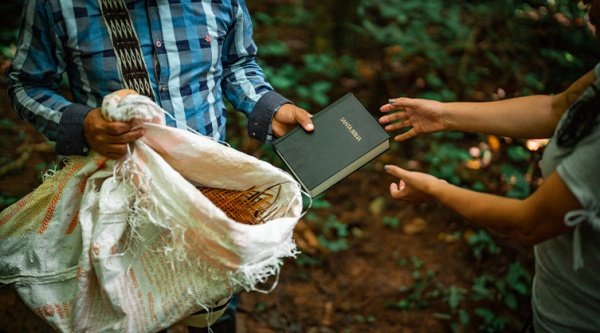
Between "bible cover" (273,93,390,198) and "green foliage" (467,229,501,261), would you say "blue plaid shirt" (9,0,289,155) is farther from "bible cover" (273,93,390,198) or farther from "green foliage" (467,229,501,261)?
"green foliage" (467,229,501,261)

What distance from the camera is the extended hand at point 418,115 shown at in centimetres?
168

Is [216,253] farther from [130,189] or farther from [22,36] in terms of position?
[22,36]

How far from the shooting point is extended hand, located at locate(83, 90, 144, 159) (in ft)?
4.01

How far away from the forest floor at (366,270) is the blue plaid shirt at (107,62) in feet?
3.99

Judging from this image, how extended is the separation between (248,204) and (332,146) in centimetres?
34

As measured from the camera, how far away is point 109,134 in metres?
1.24

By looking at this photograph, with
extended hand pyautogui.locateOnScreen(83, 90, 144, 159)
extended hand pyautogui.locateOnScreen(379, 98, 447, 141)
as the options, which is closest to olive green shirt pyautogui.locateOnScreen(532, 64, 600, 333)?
extended hand pyautogui.locateOnScreen(379, 98, 447, 141)

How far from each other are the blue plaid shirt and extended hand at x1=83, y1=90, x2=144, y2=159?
0.23ft

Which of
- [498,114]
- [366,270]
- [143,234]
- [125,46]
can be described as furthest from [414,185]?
[366,270]

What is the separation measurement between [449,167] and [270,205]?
2.03 metres

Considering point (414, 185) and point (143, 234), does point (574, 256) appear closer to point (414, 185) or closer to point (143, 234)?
point (414, 185)

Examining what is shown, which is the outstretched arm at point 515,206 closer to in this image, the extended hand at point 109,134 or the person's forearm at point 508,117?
the person's forearm at point 508,117

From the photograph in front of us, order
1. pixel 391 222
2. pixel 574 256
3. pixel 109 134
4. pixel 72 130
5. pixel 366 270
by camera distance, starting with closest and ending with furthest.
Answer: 1. pixel 574 256
2. pixel 109 134
3. pixel 72 130
4. pixel 366 270
5. pixel 391 222

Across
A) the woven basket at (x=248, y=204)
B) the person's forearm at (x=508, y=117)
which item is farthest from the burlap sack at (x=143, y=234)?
the person's forearm at (x=508, y=117)
